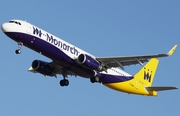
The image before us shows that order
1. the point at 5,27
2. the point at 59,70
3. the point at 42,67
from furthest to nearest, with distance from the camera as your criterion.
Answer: the point at 59,70
the point at 42,67
the point at 5,27

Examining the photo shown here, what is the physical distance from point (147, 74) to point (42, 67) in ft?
55.4

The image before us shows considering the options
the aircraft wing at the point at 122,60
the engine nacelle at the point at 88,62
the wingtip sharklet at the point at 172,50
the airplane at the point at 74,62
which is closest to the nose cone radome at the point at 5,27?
the airplane at the point at 74,62

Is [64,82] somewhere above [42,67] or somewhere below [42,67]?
below

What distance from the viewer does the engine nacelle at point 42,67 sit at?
58.0 metres

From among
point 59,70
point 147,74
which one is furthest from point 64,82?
point 147,74

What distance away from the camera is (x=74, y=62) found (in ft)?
177

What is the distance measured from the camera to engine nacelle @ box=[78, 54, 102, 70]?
2098 inches

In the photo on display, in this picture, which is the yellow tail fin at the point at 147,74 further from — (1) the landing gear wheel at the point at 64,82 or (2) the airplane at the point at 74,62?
(1) the landing gear wheel at the point at 64,82

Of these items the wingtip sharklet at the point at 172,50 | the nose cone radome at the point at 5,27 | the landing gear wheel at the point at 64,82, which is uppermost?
the nose cone radome at the point at 5,27

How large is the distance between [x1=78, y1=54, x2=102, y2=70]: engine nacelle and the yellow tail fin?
11206mm

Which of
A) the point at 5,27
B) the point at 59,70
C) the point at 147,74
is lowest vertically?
the point at 59,70

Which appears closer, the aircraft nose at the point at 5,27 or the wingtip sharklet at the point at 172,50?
the aircraft nose at the point at 5,27

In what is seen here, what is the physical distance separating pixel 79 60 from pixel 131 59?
629 cm

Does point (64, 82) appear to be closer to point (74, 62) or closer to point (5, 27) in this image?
point (74, 62)
